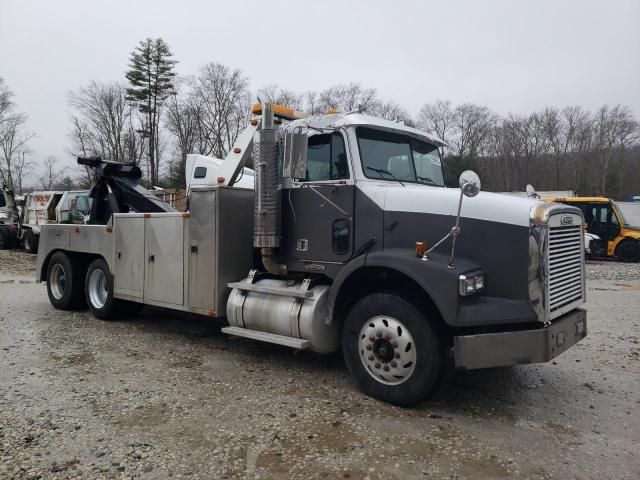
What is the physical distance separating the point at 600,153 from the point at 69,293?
6183 cm

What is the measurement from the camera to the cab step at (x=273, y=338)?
4961mm

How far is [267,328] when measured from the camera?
5383 mm

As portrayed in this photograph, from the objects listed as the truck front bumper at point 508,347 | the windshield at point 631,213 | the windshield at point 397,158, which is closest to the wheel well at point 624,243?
the windshield at point 631,213

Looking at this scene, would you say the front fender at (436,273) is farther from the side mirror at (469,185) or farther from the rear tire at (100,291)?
the rear tire at (100,291)

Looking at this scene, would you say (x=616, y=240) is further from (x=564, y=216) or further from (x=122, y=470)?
(x=122, y=470)

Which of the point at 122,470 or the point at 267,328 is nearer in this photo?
the point at 122,470

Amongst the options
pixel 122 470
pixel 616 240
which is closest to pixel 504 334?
pixel 122 470

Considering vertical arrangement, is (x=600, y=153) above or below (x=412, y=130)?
above

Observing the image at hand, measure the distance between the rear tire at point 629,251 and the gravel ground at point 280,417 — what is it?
15.6 m

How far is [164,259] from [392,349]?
3574 millimetres

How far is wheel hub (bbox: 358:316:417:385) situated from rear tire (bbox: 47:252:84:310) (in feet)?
19.6

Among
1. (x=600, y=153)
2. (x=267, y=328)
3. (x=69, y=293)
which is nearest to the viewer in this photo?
(x=267, y=328)

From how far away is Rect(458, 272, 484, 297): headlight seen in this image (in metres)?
3.95

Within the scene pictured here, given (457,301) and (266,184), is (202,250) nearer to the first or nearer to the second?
(266,184)
